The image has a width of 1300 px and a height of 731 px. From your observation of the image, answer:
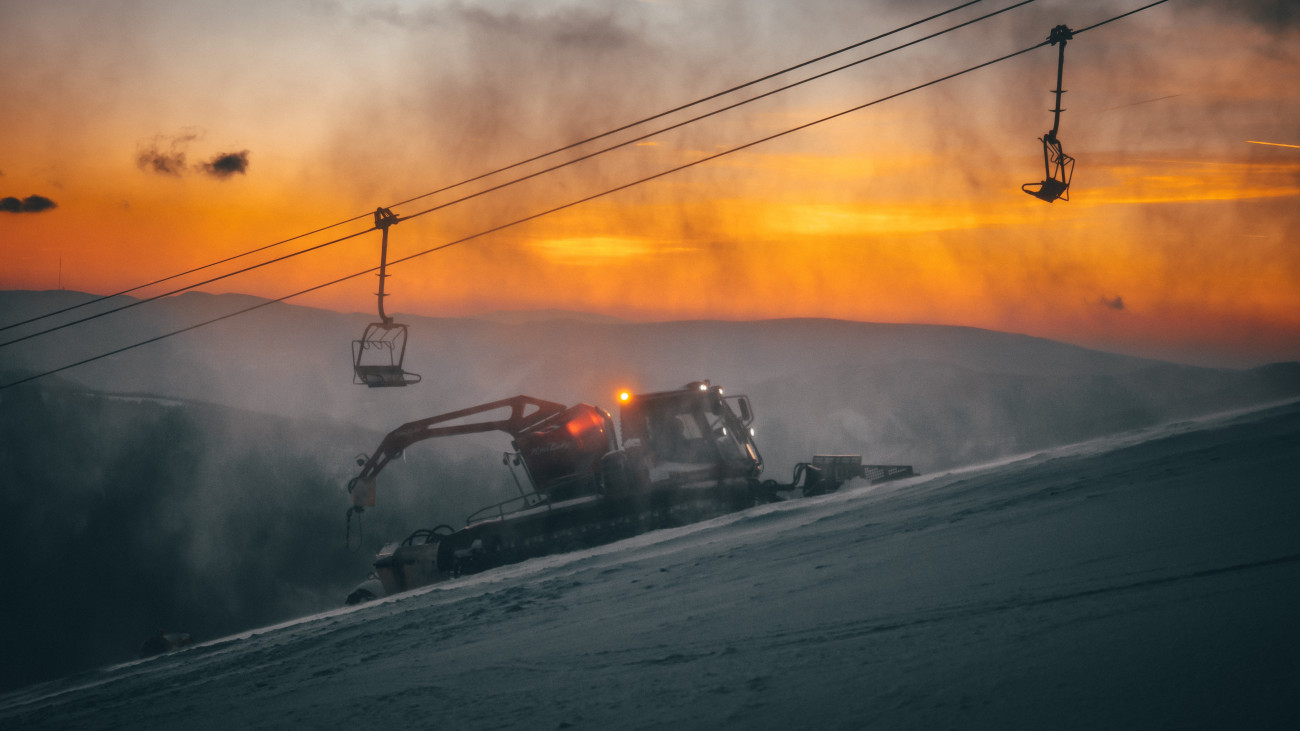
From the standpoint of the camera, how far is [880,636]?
13.1ft

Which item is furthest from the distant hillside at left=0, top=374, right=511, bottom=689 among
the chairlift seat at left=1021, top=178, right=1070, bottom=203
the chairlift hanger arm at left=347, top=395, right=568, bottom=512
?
the chairlift seat at left=1021, top=178, right=1070, bottom=203

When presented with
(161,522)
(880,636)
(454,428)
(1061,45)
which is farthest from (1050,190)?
(161,522)

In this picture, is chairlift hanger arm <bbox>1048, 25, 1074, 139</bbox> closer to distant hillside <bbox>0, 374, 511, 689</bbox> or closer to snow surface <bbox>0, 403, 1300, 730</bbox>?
snow surface <bbox>0, 403, 1300, 730</bbox>

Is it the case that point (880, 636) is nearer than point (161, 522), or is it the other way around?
point (880, 636)

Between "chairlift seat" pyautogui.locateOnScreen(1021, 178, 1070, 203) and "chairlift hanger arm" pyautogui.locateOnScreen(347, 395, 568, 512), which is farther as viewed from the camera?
"chairlift hanger arm" pyautogui.locateOnScreen(347, 395, 568, 512)

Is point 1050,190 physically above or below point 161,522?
above

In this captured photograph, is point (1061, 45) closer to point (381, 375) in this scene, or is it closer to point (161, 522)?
point (381, 375)

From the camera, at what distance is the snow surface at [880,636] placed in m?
2.97

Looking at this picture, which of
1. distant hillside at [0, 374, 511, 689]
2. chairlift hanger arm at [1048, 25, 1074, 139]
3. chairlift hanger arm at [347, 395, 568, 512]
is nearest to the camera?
chairlift hanger arm at [1048, 25, 1074, 139]

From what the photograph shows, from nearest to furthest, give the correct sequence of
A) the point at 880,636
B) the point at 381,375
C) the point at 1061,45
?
the point at 880,636
the point at 1061,45
the point at 381,375

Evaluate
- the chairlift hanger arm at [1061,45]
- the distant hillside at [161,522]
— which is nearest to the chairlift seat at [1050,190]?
the chairlift hanger arm at [1061,45]

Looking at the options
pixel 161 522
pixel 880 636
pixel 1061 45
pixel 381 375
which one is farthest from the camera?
pixel 161 522

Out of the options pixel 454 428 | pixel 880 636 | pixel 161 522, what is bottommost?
pixel 161 522

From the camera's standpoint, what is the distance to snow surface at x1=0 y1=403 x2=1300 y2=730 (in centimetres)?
297
